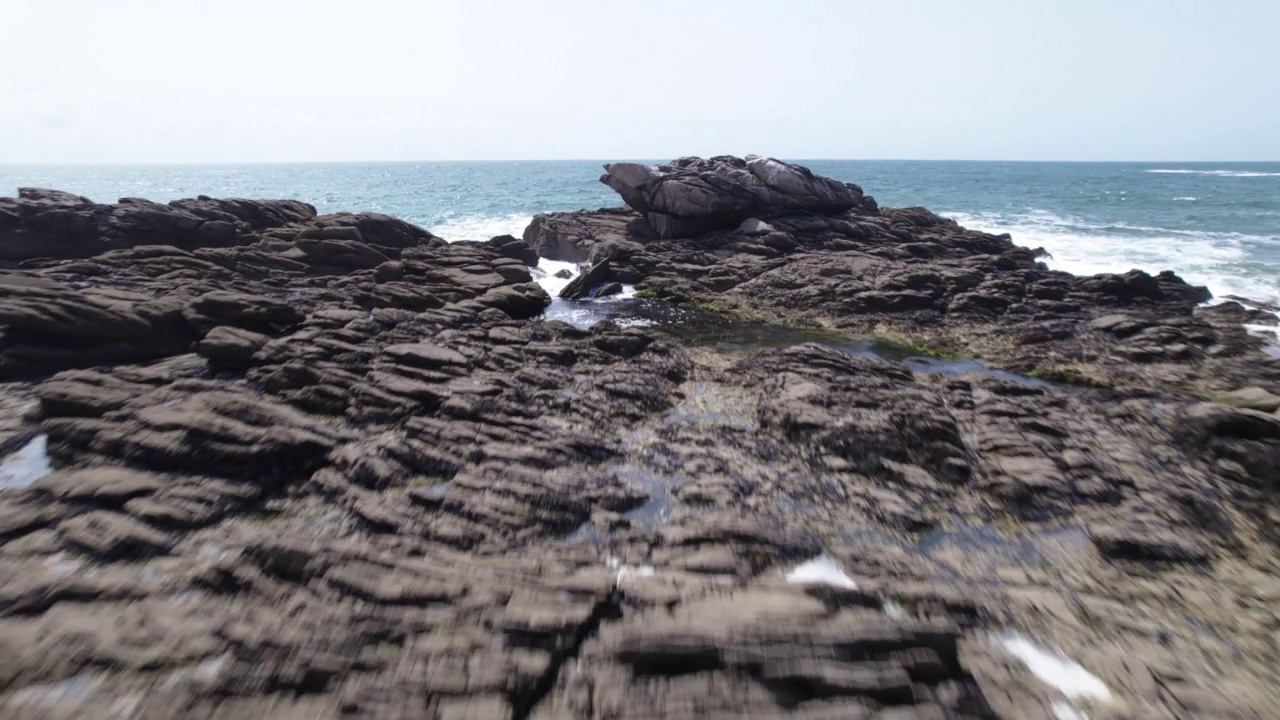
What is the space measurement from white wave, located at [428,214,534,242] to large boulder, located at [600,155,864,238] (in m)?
16.1

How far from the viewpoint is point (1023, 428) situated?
16.3 meters

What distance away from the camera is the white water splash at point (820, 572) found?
1045 cm

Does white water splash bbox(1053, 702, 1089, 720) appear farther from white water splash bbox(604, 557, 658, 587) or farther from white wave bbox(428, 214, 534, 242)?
white wave bbox(428, 214, 534, 242)

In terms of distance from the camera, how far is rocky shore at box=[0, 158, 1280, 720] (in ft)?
26.3

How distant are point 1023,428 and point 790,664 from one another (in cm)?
1241

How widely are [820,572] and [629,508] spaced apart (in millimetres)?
4464

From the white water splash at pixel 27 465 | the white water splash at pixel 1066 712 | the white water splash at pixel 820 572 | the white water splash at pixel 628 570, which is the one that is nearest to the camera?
the white water splash at pixel 1066 712

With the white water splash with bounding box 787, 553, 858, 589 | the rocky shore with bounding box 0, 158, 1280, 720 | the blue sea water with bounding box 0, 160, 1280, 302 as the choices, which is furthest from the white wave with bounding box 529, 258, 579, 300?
the white water splash with bounding box 787, 553, 858, 589

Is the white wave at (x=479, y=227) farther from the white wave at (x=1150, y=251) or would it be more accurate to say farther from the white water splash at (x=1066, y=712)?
the white water splash at (x=1066, y=712)

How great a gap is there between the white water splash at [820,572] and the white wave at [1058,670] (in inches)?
101

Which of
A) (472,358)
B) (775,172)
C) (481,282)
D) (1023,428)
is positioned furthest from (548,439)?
(775,172)

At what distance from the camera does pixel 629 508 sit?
528 inches

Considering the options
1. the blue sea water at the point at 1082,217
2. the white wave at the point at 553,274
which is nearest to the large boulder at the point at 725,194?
the white wave at the point at 553,274

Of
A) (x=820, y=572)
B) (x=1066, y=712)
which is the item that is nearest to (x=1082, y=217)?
(x=820, y=572)
